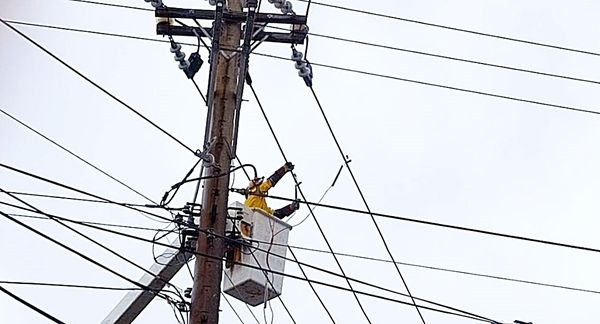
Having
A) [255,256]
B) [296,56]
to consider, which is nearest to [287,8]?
[296,56]

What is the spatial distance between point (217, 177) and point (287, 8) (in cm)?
170

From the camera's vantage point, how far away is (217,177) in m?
8.48

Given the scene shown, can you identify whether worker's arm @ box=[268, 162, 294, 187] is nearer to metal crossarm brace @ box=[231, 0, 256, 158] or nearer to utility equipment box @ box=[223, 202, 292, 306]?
utility equipment box @ box=[223, 202, 292, 306]

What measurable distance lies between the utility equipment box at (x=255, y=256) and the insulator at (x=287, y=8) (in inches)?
68.6

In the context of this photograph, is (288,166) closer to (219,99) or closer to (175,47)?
(219,99)

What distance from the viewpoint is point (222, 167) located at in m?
8.58

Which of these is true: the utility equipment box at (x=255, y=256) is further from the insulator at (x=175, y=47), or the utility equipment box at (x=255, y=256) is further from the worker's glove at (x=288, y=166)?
the insulator at (x=175, y=47)

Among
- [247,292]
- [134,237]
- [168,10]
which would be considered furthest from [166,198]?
[168,10]

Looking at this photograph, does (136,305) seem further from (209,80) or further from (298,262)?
(209,80)

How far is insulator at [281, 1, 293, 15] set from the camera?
9.13 m

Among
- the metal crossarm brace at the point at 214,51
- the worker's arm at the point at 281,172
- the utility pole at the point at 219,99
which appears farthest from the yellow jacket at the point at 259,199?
the metal crossarm brace at the point at 214,51

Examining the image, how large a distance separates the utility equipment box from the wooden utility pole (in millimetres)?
274

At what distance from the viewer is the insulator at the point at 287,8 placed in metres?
9.13

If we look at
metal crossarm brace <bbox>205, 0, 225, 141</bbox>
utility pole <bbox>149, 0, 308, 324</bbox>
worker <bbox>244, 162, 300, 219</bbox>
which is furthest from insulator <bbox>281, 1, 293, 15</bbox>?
worker <bbox>244, 162, 300, 219</bbox>
